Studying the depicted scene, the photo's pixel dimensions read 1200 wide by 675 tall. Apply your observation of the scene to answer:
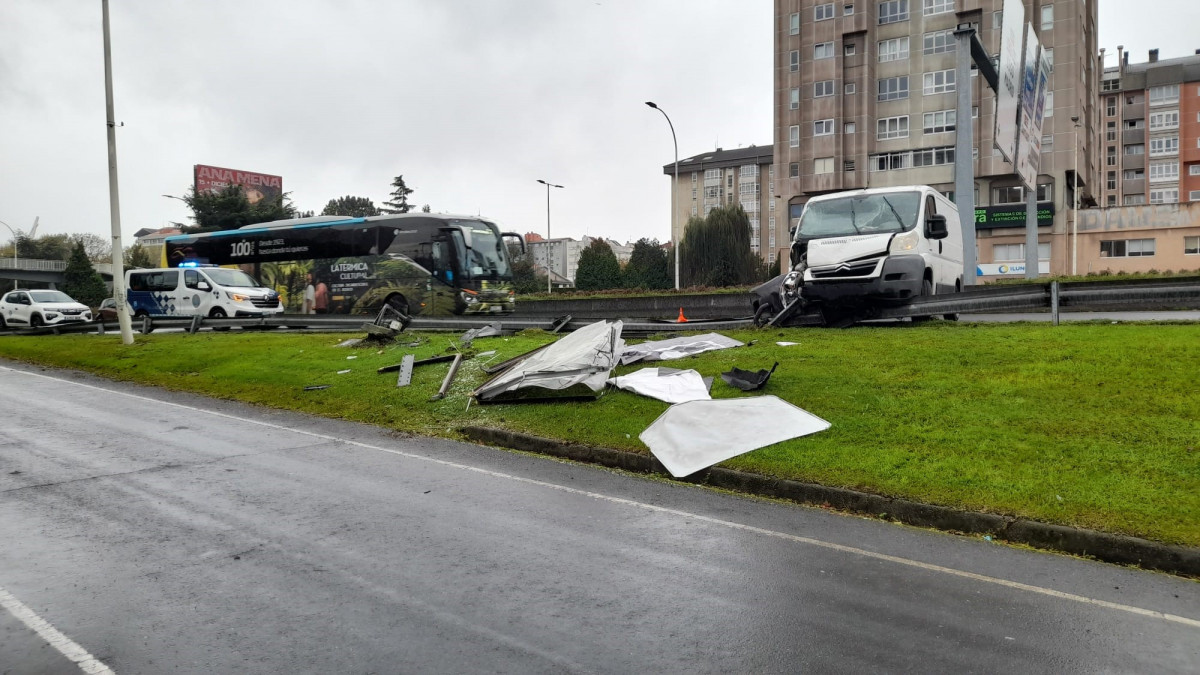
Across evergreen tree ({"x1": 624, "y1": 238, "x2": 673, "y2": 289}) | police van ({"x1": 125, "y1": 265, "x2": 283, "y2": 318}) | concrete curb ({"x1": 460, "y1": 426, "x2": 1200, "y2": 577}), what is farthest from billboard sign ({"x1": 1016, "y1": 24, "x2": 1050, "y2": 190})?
evergreen tree ({"x1": 624, "y1": 238, "x2": 673, "y2": 289})

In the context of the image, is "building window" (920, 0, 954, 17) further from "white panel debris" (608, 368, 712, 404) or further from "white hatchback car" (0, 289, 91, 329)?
"white panel debris" (608, 368, 712, 404)

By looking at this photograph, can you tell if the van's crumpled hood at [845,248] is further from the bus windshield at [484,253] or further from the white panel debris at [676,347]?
the bus windshield at [484,253]

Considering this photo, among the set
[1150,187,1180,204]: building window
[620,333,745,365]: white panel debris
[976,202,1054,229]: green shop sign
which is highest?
[1150,187,1180,204]: building window

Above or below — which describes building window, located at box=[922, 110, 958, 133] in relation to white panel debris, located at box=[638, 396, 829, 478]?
above

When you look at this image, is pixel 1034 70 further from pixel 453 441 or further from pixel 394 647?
pixel 394 647

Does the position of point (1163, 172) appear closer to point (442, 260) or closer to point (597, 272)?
point (597, 272)

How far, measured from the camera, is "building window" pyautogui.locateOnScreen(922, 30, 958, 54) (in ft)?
192

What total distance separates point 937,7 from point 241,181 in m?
70.5

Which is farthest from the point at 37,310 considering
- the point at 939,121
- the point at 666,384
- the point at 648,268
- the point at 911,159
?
the point at 648,268

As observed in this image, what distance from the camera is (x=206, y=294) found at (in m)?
27.3

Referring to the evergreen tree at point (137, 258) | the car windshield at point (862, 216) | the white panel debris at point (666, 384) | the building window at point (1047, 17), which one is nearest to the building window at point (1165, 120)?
the building window at point (1047, 17)

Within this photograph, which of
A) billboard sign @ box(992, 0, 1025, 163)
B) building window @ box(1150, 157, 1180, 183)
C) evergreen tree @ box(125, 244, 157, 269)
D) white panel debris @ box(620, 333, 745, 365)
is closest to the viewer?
white panel debris @ box(620, 333, 745, 365)

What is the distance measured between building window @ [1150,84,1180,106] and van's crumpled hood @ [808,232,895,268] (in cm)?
10935

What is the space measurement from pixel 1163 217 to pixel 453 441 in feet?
213
